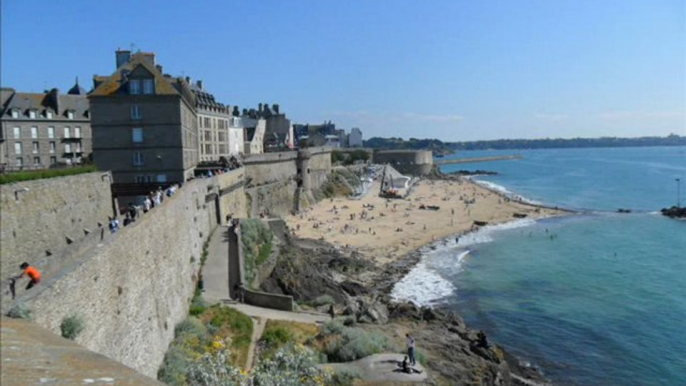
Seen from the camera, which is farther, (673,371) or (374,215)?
(374,215)

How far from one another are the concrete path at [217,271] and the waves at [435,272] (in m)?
11.2

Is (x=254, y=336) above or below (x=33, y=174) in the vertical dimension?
below

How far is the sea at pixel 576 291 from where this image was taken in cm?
2464

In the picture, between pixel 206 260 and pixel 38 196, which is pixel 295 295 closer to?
pixel 206 260

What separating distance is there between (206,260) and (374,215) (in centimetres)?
3927

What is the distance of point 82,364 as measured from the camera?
4.71 m

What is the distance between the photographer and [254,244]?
92.2 feet

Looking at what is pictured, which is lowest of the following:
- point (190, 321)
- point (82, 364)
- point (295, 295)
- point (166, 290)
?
point (295, 295)

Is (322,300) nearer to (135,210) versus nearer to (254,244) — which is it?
(254,244)

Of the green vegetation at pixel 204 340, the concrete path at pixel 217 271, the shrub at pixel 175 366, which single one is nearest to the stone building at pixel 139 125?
the concrete path at pixel 217 271

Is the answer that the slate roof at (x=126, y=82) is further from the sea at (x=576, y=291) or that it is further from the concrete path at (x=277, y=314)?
the sea at (x=576, y=291)

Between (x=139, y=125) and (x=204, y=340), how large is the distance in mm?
14790

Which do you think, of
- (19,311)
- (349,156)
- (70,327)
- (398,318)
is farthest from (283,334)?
(349,156)

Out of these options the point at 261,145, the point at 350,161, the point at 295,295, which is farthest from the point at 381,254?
the point at 350,161
